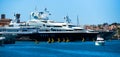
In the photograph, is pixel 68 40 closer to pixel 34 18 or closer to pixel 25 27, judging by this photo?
pixel 25 27

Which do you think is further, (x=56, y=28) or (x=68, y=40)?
(x=56, y=28)

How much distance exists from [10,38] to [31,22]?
3071 cm

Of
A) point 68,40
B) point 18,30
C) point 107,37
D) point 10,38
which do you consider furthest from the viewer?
point 107,37

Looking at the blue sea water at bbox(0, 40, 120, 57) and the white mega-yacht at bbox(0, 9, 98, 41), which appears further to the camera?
the white mega-yacht at bbox(0, 9, 98, 41)

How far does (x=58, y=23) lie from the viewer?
144875 millimetres

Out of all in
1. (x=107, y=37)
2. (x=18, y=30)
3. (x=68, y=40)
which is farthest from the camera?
(x=107, y=37)

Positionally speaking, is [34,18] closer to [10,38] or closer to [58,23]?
[58,23]

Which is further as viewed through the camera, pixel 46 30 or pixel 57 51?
pixel 46 30

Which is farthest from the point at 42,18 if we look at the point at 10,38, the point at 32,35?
the point at 10,38

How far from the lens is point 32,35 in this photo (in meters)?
131

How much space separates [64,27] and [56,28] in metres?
3.07

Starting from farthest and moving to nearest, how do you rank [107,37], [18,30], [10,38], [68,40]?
[107,37], [18,30], [68,40], [10,38]

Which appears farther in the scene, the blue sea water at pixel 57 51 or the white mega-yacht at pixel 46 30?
the white mega-yacht at pixel 46 30

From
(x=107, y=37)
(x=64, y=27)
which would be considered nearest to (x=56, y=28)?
(x=64, y=27)
